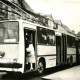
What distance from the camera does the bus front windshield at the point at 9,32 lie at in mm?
10555

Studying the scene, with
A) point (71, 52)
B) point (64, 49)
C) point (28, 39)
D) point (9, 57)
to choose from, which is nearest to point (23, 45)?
point (9, 57)

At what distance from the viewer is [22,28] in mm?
10523

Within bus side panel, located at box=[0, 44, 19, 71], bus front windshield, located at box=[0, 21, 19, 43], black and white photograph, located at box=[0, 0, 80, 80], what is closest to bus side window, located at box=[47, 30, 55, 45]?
black and white photograph, located at box=[0, 0, 80, 80]

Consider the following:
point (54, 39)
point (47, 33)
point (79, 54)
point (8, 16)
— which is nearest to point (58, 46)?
point (54, 39)

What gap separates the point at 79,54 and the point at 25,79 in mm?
10263

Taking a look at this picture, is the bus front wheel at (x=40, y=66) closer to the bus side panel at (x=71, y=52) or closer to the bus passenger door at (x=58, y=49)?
the bus passenger door at (x=58, y=49)

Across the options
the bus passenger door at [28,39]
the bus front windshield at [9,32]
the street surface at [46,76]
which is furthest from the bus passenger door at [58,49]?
the bus front windshield at [9,32]

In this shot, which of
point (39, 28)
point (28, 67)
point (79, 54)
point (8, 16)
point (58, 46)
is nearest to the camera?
point (28, 67)

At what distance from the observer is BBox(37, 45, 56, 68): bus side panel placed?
1211cm

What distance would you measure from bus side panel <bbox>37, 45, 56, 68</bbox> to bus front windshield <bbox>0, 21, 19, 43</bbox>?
174cm

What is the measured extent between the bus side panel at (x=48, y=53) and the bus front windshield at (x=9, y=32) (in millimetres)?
1739

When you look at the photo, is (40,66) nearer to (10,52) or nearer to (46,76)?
(46,76)

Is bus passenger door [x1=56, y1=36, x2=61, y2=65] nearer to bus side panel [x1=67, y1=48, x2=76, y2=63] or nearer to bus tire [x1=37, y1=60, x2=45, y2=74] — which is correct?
bus side panel [x1=67, y1=48, x2=76, y2=63]

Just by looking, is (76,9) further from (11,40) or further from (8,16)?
(8,16)
